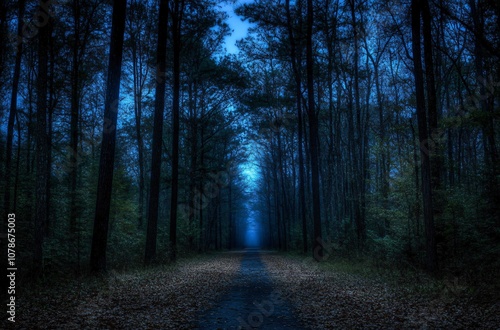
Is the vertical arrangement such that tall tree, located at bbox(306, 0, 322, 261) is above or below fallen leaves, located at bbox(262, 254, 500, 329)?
above

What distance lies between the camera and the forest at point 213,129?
35.2 ft

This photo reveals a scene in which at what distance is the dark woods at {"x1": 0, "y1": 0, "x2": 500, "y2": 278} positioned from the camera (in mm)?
11156

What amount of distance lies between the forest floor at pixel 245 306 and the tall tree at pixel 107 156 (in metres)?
0.94

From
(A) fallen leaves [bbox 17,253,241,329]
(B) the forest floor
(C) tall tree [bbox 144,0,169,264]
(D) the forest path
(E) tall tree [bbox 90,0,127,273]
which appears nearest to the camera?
(A) fallen leaves [bbox 17,253,241,329]

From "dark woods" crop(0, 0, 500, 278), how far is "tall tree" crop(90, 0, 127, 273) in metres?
0.05

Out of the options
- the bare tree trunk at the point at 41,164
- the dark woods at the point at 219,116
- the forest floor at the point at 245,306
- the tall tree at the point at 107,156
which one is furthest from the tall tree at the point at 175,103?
the forest floor at the point at 245,306

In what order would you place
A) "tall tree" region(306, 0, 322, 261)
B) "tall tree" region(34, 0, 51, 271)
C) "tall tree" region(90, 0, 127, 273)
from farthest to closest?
"tall tree" region(306, 0, 322, 261) → "tall tree" region(90, 0, 127, 273) → "tall tree" region(34, 0, 51, 271)

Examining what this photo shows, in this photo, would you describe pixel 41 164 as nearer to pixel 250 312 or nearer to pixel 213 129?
pixel 250 312

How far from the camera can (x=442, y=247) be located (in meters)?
12.1

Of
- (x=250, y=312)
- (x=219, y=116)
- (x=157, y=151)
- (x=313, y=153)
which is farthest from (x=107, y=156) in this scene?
(x=219, y=116)

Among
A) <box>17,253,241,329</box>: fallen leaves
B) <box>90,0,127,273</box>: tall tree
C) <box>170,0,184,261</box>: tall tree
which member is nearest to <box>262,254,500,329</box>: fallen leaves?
<box>17,253,241,329</box>: fallen leaves

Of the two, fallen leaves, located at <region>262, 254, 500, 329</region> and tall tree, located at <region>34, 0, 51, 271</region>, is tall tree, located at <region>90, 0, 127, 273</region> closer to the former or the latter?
tall tree, located at <region>34, 0, 51, 271</region>

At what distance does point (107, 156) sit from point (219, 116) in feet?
60.5

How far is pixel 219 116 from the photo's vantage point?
29.0 metres
